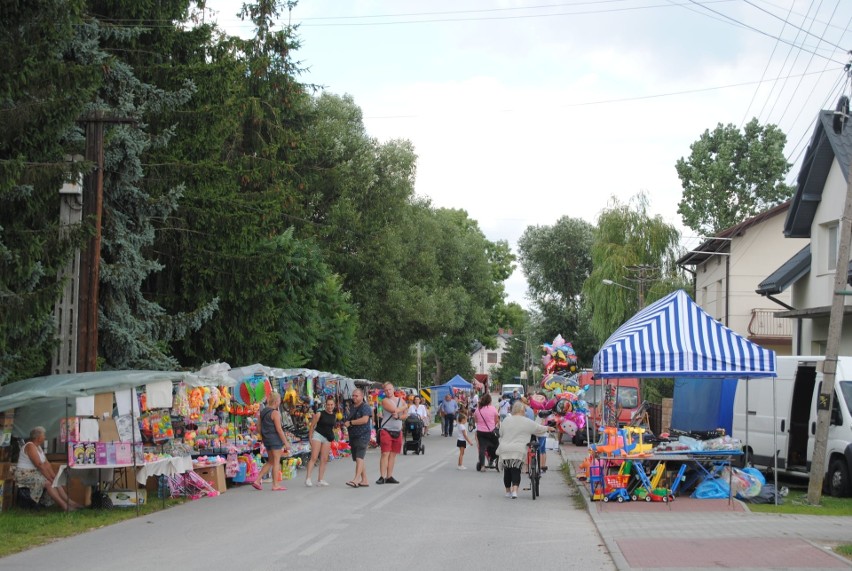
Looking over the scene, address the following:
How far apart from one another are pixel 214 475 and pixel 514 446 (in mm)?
5608

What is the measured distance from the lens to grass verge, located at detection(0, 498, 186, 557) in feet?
37.6

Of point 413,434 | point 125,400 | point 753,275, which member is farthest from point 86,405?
point 753,275

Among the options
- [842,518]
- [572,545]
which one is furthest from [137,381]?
[842,518]

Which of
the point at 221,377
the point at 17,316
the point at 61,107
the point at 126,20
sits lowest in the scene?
the point at 221,377

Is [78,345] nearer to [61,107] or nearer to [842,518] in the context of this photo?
[61,107]

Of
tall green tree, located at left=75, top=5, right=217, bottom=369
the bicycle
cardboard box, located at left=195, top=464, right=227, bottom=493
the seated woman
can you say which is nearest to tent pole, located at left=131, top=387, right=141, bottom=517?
the seated woman

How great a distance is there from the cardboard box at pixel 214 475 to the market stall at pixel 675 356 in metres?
6.88

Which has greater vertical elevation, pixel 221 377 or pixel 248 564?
pixel 221 377

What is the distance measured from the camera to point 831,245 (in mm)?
26188

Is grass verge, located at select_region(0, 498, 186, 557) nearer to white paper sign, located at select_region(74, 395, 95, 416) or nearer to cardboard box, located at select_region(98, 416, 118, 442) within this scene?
cardboard box, located at select_region(98, 416, 118, 442)

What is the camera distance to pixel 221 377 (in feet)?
60.0

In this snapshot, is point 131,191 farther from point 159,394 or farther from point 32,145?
point 159,394

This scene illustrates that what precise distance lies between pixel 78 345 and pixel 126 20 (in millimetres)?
7612

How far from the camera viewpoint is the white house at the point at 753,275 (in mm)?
42031
